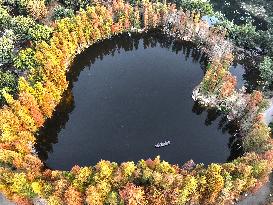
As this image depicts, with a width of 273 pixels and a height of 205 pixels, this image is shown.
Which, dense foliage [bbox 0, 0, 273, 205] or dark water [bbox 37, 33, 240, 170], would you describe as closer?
dense foliage [bbox 0, 0, 273, 205]

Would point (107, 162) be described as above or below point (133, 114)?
above

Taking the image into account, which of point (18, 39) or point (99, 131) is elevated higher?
point (18, 39)

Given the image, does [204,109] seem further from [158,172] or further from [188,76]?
[158,172]

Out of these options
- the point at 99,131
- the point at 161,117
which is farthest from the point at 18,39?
the point at 161,117

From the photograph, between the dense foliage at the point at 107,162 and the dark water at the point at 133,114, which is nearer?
the dense foliage at the point at 107,162
